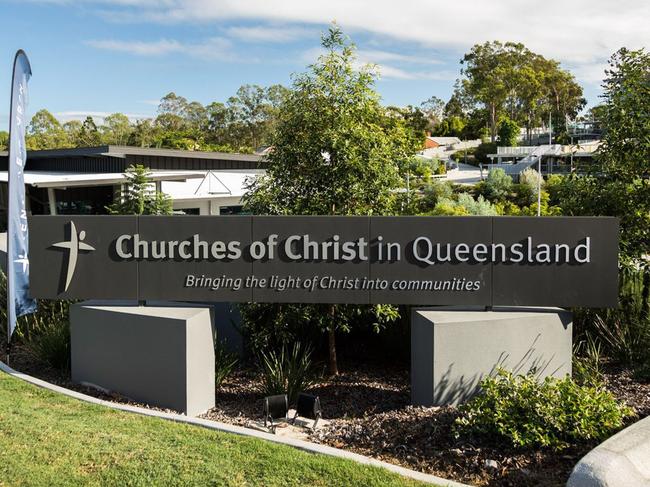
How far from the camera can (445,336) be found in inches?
322

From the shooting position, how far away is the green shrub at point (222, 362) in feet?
30.9

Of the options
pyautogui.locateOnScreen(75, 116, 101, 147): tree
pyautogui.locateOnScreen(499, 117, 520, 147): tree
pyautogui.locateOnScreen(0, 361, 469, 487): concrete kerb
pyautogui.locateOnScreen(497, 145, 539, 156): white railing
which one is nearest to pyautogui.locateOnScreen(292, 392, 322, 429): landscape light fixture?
pyautogui.locateOnScreen(0, 361, 469, 487): concrete kerb

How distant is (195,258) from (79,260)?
159 centimetres

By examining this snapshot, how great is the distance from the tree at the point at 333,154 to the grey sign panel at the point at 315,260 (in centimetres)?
94

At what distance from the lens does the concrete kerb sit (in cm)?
592

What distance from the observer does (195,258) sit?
356 inches

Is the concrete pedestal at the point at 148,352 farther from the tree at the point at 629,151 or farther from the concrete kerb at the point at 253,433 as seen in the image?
the tree at the point at 629,151

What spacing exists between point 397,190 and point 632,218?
138 inches

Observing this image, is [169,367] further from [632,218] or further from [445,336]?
[632,218]

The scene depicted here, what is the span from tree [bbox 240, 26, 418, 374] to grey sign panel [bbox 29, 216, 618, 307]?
1057 mm

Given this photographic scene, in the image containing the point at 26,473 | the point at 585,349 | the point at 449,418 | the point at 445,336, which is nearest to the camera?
the point at 26,473

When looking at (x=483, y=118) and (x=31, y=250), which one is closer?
(x=31, y=250)

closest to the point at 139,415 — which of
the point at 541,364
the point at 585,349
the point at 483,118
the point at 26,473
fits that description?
the point at 26,473

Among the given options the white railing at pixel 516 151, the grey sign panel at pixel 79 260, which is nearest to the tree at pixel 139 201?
the grey sign panel at pixel 79 260
